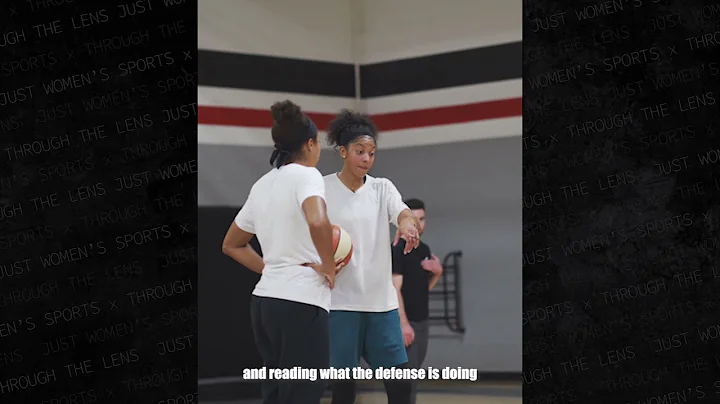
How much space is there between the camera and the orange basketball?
3186 millimetres

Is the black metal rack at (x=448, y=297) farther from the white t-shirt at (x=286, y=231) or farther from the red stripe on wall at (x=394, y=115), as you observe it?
the red stripe on wall at (x=394, y=115)

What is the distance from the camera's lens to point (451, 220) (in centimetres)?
330

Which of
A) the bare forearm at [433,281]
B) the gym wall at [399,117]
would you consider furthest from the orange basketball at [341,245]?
the bare forearm at [433,281]

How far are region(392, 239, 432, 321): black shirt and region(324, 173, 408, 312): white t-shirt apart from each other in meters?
0.04

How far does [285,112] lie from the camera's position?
3.31 meters

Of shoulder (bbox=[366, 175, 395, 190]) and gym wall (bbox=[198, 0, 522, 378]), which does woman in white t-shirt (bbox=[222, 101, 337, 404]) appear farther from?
shoulder (bbox=[366, 175, 395, 190])

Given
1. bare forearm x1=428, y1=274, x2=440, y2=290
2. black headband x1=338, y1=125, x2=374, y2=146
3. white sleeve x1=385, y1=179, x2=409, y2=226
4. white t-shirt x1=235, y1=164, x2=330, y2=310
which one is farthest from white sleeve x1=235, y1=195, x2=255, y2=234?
bare forearm x1=428, y1=274, x2=440, y2=290

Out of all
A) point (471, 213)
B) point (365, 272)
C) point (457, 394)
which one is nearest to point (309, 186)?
point (365, 272)
